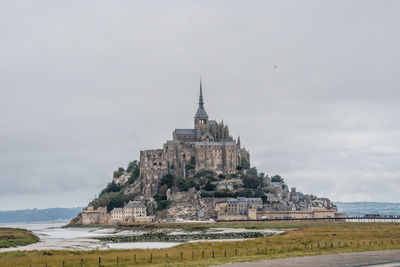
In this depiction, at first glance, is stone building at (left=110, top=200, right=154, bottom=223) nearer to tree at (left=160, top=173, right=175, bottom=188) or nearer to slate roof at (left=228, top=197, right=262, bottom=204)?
tree at (left=160, top=173, right=175, bottom=188)

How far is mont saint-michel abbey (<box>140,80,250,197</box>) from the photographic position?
153m

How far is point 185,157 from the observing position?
15700 cm

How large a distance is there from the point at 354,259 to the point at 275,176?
13792 cm

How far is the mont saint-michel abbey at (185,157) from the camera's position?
153000mm

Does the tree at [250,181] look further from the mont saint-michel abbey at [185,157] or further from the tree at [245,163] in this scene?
the tree at [245,163]

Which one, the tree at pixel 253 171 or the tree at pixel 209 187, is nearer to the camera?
the tree at pixel 209 187

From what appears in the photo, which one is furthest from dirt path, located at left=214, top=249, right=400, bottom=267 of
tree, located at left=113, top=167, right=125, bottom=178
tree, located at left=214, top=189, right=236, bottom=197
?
Result: tree, located at left=113, top=167, right=125, bottom=178

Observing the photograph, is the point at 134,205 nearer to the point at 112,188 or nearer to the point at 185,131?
the point at 112,188

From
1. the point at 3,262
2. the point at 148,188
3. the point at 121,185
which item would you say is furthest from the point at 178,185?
A: the point at 3,262

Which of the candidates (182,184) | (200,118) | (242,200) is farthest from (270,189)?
(200,118)

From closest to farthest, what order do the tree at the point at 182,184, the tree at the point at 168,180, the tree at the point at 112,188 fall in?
1. the tree at the point at 182,184
2. the tree at the point at 168,180
3. the tree at the point at 112,188

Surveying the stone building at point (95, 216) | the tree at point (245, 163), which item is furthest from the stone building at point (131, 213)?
the tree at point (245, 163)

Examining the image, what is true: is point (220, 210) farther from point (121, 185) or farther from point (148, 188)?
point (121, 185)

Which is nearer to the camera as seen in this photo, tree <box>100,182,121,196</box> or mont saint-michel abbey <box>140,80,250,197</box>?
mont saint-michel abbey <box>140,80,250,197</box>
